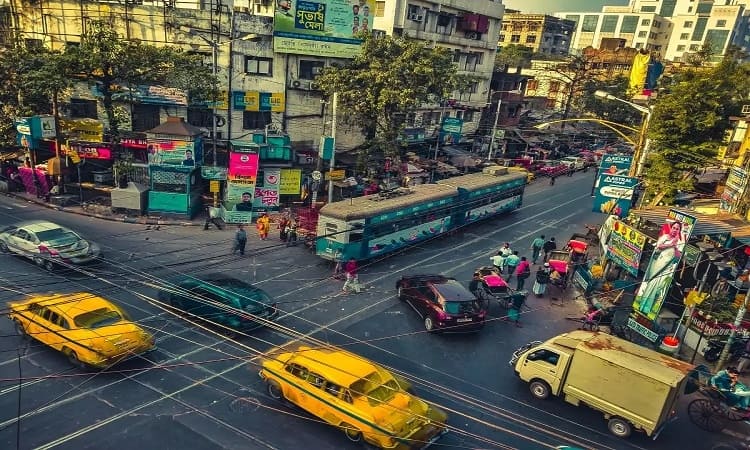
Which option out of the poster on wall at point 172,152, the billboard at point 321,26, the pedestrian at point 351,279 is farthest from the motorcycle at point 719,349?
the billboard at point 321,26

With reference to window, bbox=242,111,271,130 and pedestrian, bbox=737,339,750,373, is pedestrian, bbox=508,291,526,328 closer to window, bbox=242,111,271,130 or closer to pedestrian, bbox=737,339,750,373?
pedestrian, bbox=737,339,750,373

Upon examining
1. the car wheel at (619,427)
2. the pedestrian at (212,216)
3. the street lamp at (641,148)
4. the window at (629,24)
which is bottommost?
the pedestrian at (212,216)

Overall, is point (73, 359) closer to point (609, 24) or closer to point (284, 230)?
point (284, 230)

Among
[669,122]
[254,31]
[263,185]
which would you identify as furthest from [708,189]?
[254,31]

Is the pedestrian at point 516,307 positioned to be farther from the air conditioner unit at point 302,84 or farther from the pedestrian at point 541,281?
the air conditioner unit at point 302,84

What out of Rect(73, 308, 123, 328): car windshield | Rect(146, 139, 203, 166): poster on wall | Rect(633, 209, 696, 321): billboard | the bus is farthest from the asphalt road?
Rect(146, 139, 203, 166): poster on wall

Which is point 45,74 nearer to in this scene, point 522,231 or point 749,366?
point 522,231
